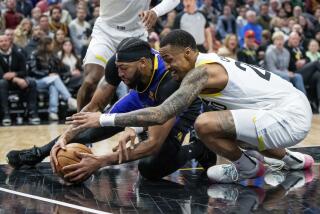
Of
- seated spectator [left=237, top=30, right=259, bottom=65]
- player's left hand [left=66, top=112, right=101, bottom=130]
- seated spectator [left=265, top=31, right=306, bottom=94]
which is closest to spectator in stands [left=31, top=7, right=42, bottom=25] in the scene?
seated spectator [left=237, top=30, right=259, bottom=65]

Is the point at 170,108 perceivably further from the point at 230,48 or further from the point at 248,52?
the point at 248,52

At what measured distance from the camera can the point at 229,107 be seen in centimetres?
589

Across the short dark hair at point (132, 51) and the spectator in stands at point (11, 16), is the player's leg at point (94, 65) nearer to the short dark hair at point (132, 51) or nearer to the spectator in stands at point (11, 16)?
the short dark hair at point (132, 51)

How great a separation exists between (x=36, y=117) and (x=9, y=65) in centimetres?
90

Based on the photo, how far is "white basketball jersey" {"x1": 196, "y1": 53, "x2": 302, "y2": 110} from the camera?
5.70 metres

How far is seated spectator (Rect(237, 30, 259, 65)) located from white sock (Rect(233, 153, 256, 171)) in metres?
6.89

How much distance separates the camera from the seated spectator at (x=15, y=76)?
11.3 meters

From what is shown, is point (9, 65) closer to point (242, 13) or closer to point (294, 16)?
point (242, 13)

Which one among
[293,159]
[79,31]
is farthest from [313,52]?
[293,159]

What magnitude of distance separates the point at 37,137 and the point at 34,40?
327 centimetres

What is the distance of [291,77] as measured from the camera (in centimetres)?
1299

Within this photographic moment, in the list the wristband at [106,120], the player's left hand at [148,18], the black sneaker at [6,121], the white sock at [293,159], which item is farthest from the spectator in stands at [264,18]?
the wristband at [106,120]

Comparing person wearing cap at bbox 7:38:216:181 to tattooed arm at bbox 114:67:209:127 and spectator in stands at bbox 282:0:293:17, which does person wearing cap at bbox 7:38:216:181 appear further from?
spectator in stands at bbox 282:0:293:17

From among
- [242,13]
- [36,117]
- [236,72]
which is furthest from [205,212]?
[242,13]
